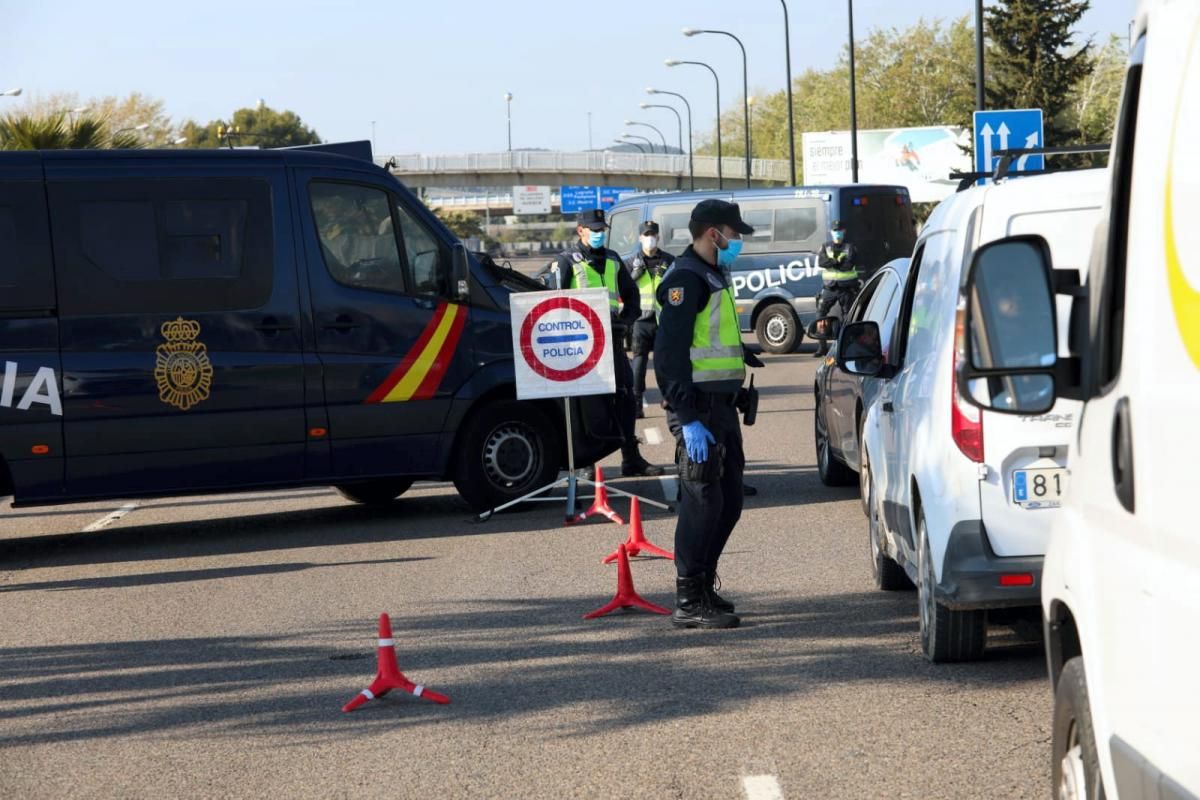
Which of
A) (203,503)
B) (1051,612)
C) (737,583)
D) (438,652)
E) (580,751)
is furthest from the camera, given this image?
(203,503)

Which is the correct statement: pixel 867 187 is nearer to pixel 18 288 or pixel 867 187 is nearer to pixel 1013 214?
pixel 18 288

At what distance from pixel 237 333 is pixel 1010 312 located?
8795 millimetres

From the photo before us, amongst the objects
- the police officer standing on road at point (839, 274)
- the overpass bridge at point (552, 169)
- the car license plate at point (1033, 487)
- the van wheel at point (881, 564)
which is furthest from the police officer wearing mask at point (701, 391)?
the overpass bridge at point (552, 169)

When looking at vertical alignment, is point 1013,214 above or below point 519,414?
above

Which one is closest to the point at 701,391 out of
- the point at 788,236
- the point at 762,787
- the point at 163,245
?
the point at 762,787

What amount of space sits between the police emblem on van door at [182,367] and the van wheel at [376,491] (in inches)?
86.2

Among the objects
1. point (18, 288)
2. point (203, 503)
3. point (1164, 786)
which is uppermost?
point (18, 288)

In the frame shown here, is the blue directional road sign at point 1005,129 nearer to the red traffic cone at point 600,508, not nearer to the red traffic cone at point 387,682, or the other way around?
the red traffic cone at point 600,508

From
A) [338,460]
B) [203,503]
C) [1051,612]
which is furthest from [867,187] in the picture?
[1051,612]

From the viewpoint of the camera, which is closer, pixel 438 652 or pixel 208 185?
pixel 438 652

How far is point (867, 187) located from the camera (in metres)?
29.6

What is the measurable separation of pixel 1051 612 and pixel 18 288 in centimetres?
873

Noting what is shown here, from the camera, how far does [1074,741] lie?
12.7 ft

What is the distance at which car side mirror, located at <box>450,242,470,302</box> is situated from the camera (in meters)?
12.2
